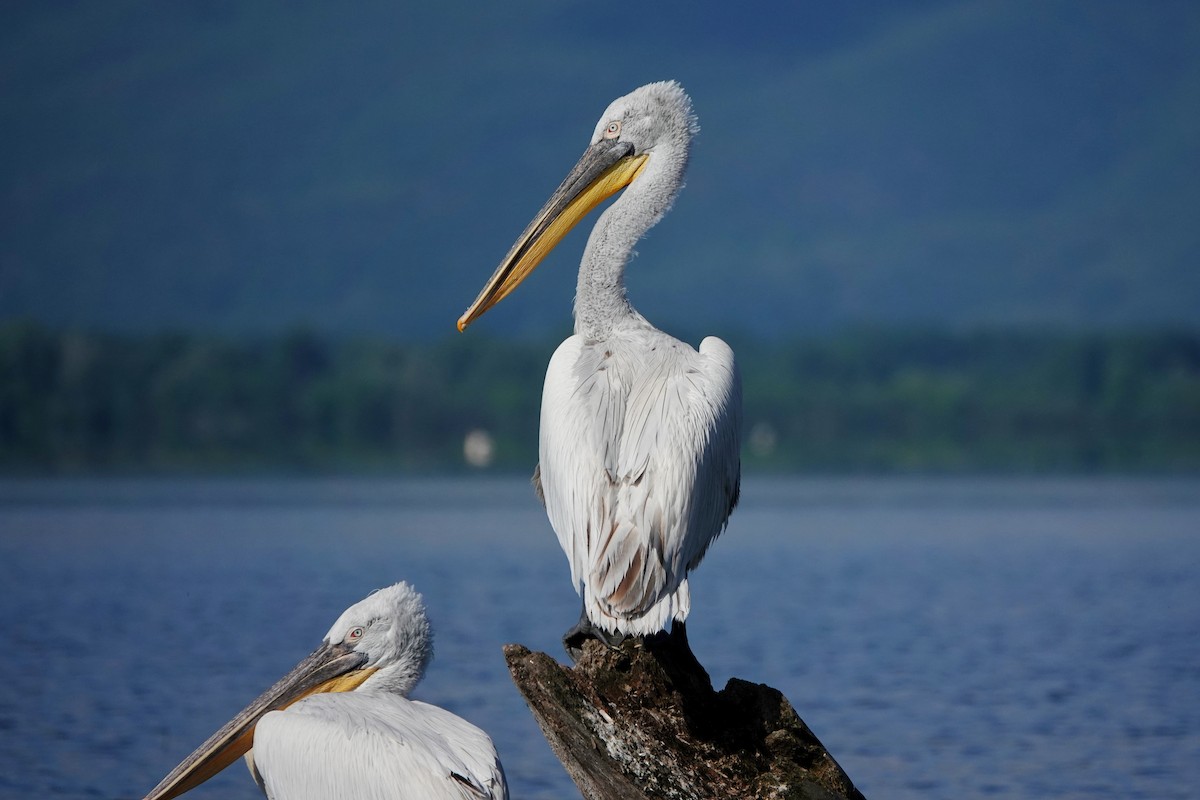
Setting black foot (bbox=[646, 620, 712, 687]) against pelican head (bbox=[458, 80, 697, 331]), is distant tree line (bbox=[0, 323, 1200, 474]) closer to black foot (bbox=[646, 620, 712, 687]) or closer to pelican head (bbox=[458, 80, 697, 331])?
pelican head (bbox=[458, 80, 697, 331])

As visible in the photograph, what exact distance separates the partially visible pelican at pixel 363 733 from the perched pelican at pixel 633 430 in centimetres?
50

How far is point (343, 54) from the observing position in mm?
151250

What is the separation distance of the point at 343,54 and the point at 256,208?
28.5 meters

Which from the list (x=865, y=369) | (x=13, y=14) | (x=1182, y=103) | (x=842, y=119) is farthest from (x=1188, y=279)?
(x=13, y=14)

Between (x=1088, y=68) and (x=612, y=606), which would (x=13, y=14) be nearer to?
(x=1088, y=68)

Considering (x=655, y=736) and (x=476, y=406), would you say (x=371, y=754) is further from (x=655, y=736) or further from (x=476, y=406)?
(x=476, y=406)

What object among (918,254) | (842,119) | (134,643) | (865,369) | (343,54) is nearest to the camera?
(134,643)

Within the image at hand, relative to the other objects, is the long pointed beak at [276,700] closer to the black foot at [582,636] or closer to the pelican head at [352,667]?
the pelican head at [352,667]

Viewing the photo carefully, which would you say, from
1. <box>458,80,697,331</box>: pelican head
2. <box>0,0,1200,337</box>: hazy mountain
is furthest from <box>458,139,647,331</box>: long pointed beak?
<box>0,0,1200,337</box>: hazy mountain

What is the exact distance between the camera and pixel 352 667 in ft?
19.0

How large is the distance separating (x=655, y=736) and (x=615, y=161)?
7.77ft

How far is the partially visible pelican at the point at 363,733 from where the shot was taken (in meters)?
4.78

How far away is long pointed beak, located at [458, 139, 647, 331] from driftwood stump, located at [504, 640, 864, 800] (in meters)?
1.78

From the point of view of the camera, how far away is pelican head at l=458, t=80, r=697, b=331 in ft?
19.6
